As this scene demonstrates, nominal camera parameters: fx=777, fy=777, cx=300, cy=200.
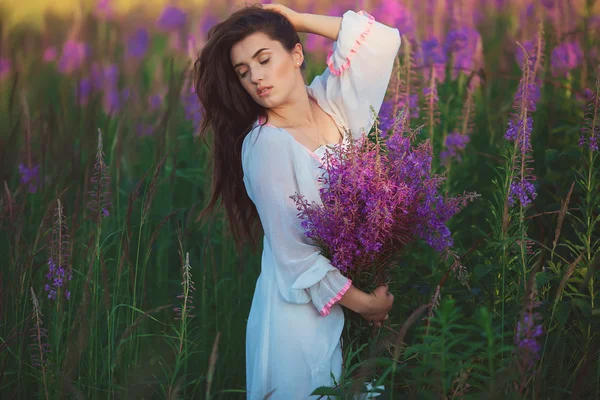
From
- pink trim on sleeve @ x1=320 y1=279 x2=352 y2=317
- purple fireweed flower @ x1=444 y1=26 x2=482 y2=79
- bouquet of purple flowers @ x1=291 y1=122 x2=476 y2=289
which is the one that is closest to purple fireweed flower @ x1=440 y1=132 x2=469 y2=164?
purple fireweed flower @ x1=444 y1=26 x2=482 y2=79

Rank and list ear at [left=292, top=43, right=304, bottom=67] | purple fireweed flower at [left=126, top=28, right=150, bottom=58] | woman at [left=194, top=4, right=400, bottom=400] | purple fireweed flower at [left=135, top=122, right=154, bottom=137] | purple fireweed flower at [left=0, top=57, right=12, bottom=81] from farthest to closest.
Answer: purple fireweed flower at [left=126, top=28, right=150, bottom=58]
purple fireweed flower at [left=0, top=57, right=12, bottom=81]
purple fireweed flower at [left=135, top=122, right=154, bottom=137]
ear at [left=292, top=43, right=304, bottom=67]
woman at [left=194, top=4, right=400, bottom=400]

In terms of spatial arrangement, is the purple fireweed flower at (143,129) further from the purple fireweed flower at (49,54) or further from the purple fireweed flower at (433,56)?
the purple fireweed flower at (433,56)

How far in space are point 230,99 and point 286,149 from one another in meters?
0.40

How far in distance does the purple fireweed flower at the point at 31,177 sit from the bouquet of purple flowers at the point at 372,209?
5.60 ft

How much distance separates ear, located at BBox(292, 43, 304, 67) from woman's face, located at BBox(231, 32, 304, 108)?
0.22ft

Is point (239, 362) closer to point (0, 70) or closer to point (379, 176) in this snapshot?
point (379, 176)

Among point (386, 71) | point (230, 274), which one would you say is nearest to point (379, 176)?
point (386, 71)

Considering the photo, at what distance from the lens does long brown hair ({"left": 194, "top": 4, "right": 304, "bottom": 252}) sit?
2.66 m

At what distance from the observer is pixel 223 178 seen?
9.27 ft

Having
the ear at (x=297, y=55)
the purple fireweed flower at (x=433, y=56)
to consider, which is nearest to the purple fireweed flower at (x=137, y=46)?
the purple fireweed flower at (x=433, y=56)

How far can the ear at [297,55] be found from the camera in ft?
8.98

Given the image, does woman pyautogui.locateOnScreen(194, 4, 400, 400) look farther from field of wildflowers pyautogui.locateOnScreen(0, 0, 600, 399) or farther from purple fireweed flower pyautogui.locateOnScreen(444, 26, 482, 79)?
purple fireweed flower pyautogui.locateOnScreen(444, 26, 482, 79)

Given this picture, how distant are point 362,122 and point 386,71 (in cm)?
20

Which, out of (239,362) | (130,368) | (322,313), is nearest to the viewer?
(322,313)
